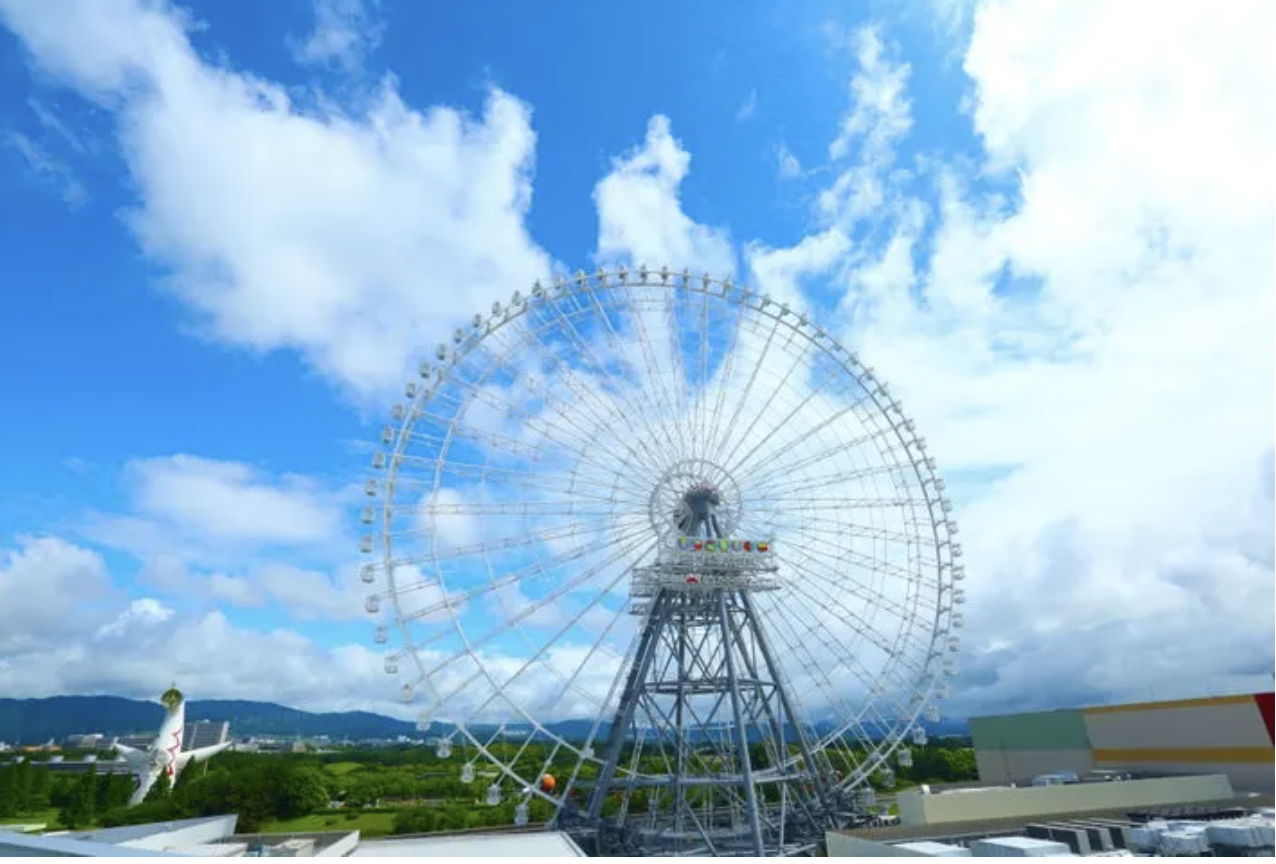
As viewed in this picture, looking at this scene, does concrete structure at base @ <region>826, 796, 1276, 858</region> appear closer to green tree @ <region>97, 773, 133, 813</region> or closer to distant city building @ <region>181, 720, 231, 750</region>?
green tree @ <region>97, 773, 133, 813</region>

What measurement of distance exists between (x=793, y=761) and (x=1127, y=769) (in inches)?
614

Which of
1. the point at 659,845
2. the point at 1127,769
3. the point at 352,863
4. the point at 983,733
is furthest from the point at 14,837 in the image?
the point at 983,733

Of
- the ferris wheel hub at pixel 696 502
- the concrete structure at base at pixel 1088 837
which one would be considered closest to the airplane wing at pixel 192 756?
the ferris wheel hub at pixel 696 502

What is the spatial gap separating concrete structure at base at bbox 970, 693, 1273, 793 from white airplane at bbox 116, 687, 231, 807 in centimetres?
5633

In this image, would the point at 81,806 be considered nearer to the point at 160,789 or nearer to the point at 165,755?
the point at 160,789

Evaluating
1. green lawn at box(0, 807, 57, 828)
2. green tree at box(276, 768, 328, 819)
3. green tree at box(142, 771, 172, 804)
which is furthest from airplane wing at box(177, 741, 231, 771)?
green tree at box(276, 768, 328, 819)

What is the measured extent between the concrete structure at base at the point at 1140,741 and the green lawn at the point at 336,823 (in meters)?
32.4

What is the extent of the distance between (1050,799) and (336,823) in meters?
38.3

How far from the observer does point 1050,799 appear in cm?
2348

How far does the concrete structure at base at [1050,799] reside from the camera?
74.3 ft

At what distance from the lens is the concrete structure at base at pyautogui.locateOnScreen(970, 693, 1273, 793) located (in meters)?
28.4

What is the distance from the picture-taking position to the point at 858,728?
102 feet

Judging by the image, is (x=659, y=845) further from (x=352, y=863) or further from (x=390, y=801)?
(x=390, y=801)

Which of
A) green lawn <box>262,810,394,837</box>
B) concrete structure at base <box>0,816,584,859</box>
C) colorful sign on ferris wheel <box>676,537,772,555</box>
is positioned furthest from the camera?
green lawn <box>262,810,394,837</box>
